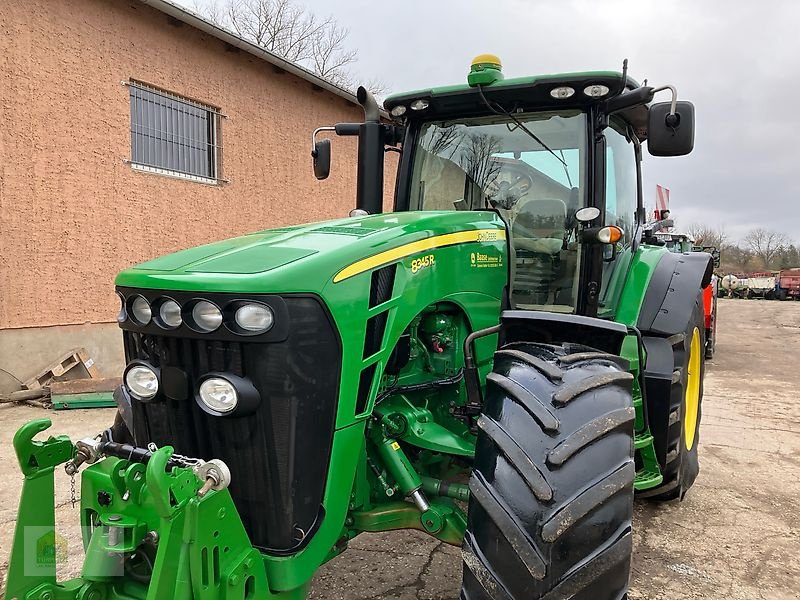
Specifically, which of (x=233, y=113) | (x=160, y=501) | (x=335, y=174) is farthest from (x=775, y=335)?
(x=160, y=501)

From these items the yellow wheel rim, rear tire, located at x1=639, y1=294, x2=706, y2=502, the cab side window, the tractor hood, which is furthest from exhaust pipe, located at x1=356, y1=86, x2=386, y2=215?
the yellow wheel rim

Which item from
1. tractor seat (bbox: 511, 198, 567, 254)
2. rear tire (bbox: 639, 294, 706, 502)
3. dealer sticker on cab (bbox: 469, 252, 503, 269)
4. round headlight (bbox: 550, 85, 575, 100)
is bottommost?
rear tire (bbox: 639, 294, 706, 502)

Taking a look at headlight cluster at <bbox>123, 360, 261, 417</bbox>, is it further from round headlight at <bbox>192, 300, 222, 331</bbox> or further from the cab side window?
the cab side window

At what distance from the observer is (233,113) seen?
911 centimetres

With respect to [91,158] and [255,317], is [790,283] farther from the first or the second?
[255,317]

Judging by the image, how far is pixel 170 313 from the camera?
2.02 meters

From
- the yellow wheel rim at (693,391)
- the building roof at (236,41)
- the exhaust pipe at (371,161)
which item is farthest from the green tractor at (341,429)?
the building roof at (236,41)

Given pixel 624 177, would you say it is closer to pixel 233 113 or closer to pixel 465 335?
pixel 465 335

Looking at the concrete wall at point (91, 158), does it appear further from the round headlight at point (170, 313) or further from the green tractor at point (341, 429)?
the round headlight at point (170, 313)

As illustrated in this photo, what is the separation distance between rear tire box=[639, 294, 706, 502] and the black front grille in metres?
1.95

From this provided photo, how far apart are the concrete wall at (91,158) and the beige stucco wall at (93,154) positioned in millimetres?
12

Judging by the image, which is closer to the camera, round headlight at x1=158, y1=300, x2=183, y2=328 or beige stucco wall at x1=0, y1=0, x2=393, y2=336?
round headlight at x1=158, y1=300, x2=183, y2=328

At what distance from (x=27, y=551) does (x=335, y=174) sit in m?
10.2

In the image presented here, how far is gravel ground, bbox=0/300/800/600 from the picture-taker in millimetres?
3037
